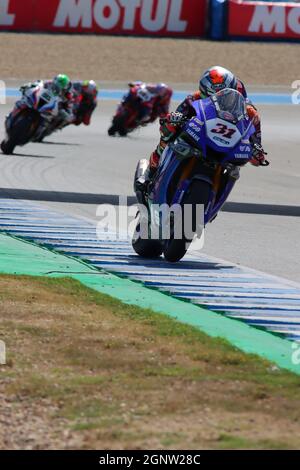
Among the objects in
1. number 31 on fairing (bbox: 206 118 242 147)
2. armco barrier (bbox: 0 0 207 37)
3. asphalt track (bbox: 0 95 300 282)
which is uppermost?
armco barrier (bbox: 0 0 207 37)

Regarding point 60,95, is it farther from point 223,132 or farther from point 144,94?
point 223,132

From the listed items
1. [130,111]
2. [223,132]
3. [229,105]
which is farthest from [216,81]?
[130,111]

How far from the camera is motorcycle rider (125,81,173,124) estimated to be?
22.8 meters

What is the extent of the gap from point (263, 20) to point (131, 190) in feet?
78.6

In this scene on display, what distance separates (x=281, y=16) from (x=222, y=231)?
1062 inches

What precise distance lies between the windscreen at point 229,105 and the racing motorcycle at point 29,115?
8792 mm

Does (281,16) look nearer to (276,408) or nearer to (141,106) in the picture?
(141,106)

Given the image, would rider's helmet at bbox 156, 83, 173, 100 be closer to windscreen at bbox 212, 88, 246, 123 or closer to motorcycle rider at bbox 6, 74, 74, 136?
motorcycle rider at bbox 6, 74, 74, 136

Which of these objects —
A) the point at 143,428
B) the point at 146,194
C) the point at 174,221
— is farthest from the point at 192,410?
the point at 146,194

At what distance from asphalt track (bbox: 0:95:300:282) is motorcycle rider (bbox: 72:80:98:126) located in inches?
19.0

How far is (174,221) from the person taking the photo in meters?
9.53

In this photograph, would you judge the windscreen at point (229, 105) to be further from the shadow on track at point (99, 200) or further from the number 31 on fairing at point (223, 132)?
the shadow on track at point (99, 200)

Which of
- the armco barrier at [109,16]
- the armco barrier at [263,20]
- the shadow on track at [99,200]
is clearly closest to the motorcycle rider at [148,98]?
the shadow on track at [99,200]

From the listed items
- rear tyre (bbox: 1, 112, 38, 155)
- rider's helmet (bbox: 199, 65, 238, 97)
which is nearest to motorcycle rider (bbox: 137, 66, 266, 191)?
rider's helmet (bbox: 199, 65, 238, 97)
